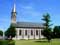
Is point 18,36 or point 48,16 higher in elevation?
point 48,16

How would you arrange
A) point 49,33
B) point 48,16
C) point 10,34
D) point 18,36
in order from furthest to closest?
point 18,36, point 10,34, point 48,16, point 49,33

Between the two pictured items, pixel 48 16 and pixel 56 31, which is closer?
pixel 48 16

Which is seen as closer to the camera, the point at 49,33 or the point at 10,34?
the point at 49,33

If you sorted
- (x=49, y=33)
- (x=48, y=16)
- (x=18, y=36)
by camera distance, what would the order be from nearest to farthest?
(x=49, y=33) < (x=48, y=16) < (x=18, y=36)

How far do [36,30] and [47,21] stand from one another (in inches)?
1455

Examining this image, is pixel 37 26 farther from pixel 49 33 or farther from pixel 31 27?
pixel 49 33

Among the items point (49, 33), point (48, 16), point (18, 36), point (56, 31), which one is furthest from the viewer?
point (18, 36)

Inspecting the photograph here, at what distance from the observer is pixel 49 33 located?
63969mm

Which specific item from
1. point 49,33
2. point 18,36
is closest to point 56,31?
point 18,36

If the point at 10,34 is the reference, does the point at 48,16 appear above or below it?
above

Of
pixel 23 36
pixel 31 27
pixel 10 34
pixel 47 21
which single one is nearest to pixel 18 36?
pixel 23 36

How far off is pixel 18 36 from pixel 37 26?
1348cm

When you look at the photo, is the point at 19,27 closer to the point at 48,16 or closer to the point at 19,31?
the point at 19,31

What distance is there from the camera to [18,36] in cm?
10144
